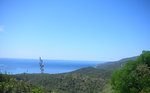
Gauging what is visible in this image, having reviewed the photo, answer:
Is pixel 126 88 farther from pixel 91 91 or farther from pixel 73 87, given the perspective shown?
pixel 73 87

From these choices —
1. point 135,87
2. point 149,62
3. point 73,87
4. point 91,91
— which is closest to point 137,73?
point 135,87

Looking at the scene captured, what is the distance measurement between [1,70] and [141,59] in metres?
20.1

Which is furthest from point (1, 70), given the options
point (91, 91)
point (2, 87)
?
point (91, 91)

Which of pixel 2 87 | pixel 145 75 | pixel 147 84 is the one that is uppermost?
pixel 2 87

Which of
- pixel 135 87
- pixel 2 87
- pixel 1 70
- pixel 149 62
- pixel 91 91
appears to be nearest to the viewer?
pixel 2 87

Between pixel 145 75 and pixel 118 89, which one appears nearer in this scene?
pixel 145 75

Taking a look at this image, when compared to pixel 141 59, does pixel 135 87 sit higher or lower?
lower

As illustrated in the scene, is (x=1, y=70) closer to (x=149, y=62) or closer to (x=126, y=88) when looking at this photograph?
(x=126, y=88)

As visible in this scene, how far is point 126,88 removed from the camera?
1488cm

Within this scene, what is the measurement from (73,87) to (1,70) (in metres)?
25.5

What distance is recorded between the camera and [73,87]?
3020cm

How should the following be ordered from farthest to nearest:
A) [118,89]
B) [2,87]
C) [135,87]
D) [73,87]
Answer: [73,87], [118,89], [135,87], [2,87]

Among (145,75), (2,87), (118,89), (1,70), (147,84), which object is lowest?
(118,89)

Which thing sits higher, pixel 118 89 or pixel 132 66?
pixel 132 66
